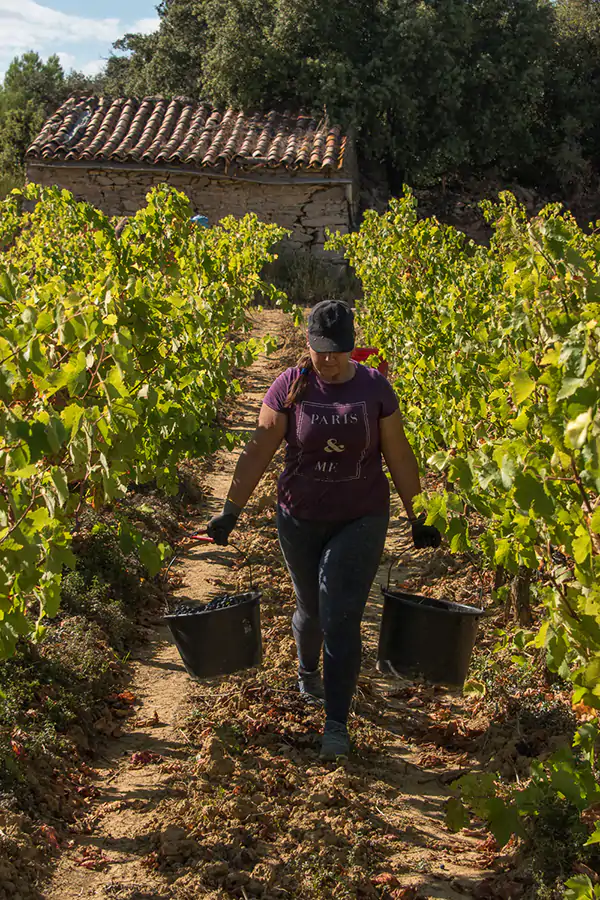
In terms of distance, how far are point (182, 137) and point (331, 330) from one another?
1623cm

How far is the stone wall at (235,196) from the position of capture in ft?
57.8

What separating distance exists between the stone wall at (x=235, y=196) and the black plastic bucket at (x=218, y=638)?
14.5 meters

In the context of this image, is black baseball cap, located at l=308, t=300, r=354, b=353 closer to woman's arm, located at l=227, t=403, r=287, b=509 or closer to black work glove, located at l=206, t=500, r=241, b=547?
woman's arm, located at l=227, t=403, r=287, b=509

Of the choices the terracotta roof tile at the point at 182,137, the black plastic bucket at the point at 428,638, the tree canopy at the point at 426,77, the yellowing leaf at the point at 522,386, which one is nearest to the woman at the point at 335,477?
the black plastic bucket at the point at 428,638

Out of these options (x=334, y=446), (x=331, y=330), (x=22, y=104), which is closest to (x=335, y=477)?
(x=334, y=446)

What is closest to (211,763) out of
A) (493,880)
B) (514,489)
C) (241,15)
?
(493,880)

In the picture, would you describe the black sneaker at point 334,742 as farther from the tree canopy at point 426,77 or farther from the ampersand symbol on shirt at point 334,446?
the tree canopy at point 426,77

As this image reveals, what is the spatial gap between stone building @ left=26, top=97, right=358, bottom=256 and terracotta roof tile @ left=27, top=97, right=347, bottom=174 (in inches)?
0.9

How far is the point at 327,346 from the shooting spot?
11.7 ft

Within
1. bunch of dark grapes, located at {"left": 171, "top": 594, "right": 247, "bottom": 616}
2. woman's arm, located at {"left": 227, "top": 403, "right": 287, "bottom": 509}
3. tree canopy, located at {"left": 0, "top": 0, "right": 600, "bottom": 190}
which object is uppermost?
tree canopy, located at {"left": 0, "top": 0, "right": 600, "bottom": 190}

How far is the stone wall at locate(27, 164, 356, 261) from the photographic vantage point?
17.6m

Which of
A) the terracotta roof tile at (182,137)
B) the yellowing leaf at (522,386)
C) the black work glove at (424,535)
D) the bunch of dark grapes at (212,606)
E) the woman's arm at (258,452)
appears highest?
the terracotta roof tile at (182,137)

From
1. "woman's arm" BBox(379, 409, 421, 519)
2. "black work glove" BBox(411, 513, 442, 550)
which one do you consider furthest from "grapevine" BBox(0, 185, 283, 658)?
"black work glove" BBox(411, 513, 442, 550)

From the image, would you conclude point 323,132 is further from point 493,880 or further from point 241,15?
point 493,880
